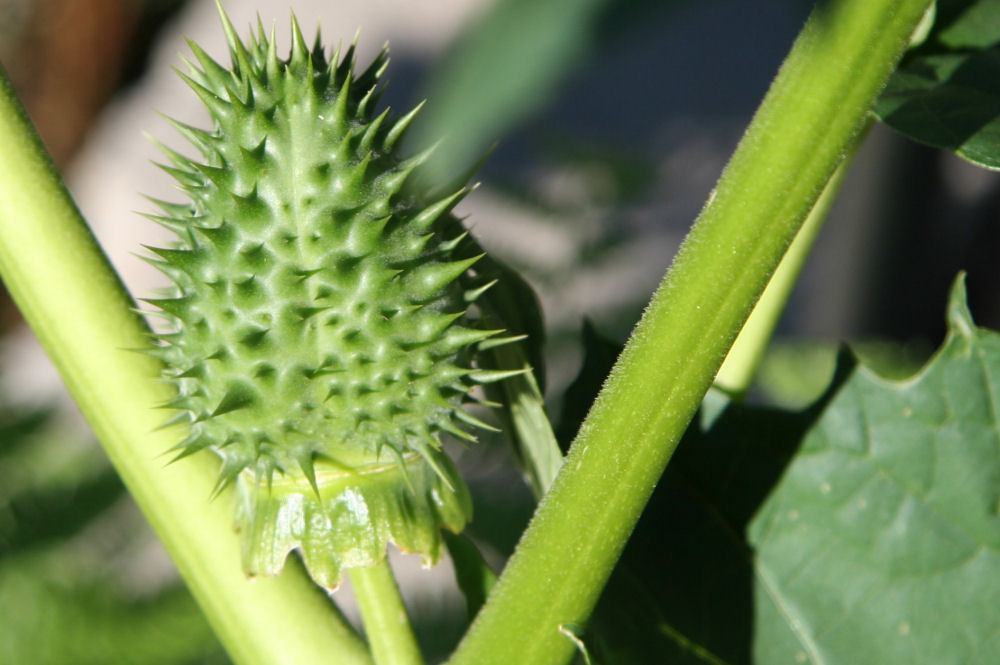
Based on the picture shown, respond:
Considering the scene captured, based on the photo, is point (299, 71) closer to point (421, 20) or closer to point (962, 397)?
point (962, 397)

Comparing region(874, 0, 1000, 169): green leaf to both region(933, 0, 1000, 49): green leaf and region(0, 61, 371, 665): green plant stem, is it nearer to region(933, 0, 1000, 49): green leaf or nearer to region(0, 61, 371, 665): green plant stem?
region(933, 0, 1000, 49): green leaf

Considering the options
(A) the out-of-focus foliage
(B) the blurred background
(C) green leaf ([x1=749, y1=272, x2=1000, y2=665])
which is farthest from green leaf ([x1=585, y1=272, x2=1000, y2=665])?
(A) the out-of-focus foliage

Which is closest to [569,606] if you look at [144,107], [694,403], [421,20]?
[694,403]

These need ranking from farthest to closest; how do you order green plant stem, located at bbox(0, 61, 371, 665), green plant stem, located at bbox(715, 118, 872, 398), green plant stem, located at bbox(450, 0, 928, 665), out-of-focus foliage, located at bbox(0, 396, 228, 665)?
out-of-focus foliage, located at bbox(0, 396, 228, 665) → green plant stem, located at bbox(715, 118, 872, 398) → green plant stem, located at bbox(0, 61, 371, 665) → green plant stem, located at bbox(450, 0, 928, 665)

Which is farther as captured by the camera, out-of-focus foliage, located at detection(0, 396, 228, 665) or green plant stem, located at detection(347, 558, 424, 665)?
out-of-focus foliage, located at detection(0, 396, 228, 665)

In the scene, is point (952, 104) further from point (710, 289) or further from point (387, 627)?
point (387, 627)

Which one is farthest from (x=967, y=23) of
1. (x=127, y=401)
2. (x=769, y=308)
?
(x=127, y=401)
